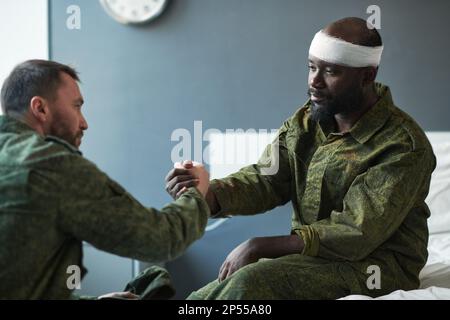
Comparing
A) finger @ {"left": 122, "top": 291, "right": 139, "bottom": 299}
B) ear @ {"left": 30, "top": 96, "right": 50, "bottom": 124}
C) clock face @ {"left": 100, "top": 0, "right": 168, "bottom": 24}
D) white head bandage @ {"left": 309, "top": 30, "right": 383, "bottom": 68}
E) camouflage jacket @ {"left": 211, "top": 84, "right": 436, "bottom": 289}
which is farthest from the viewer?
clock face @ {"left": 100, "top": 0, "right": 168, "bottom": 24}

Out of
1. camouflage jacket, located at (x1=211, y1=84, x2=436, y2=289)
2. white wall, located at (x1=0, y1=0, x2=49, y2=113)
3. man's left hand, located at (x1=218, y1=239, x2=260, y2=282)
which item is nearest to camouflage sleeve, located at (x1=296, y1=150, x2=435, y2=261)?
camouflage jacket, located at (x1=211, y1=84, x2=436, y2=289)

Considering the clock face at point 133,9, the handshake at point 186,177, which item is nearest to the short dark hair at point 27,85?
the handshake at point 186,177

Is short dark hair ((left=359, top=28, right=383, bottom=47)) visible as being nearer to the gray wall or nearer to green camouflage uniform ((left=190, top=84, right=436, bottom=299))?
green camouflage uniform ((left=190, top=84, right=436, bottom=299))

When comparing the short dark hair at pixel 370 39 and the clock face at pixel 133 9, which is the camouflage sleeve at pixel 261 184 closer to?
the short dark hair at pixel 370 39

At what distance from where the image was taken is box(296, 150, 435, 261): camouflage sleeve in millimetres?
1845

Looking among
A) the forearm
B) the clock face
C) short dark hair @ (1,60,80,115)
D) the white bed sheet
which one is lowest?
the white bed sheet

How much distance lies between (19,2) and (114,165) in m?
0.90

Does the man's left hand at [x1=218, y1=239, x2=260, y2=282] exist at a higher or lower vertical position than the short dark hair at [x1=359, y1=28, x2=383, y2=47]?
Result: lower

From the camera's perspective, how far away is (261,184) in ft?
7.04

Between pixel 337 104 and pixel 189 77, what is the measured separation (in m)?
1.46

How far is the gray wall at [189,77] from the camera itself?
3.35m

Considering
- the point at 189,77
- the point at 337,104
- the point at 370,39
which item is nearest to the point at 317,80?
the point at 337,104

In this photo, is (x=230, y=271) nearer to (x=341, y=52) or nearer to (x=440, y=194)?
(x=341, y=52)

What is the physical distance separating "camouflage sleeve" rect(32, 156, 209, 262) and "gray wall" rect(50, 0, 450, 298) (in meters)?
2.05
